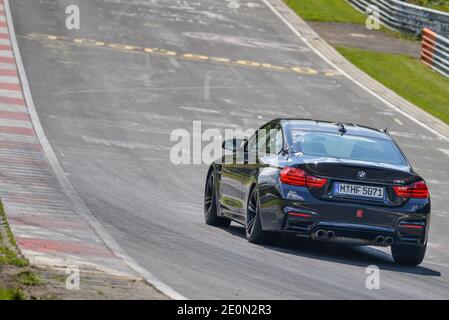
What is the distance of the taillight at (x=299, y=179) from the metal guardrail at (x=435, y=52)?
81.2ft

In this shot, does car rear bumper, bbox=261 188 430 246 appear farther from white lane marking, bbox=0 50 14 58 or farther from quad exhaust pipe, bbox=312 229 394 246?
white lane marking, bbox=0 50 14 58

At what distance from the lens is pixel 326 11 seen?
4344 centimetres

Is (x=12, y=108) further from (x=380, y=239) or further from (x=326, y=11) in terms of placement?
(x=326, y=11)

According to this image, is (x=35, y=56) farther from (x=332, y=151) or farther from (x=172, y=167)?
(x=332, y=151)

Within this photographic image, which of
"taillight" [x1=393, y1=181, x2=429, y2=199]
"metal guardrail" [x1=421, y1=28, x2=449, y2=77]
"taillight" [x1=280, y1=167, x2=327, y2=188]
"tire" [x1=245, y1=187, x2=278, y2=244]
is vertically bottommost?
"metal guardrail" [x1=421, y1=28, x2=449, y2=77]

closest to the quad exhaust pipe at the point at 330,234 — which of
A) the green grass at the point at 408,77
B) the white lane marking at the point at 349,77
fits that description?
the white lane marking at the point at 349,77

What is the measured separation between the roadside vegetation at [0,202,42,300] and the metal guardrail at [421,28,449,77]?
27.1 metres

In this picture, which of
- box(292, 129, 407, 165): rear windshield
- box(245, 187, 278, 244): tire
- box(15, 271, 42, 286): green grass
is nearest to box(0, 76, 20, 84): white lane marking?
box(245, 187, 278, 244): tire

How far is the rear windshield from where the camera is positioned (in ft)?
38.2

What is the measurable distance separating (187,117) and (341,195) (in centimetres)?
1446

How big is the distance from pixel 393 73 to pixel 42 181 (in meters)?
21.0

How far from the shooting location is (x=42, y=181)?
14.9 m

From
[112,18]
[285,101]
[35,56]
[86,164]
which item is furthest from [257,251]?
[112,18]

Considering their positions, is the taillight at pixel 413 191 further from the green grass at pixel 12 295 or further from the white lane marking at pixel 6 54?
the white lane marking at pixel 6 54
